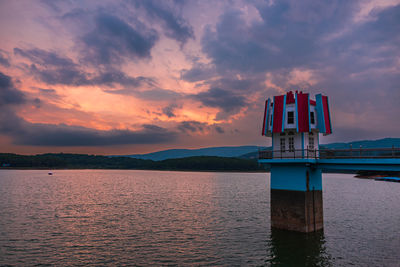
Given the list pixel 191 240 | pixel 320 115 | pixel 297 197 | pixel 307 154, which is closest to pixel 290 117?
pixel 320 115

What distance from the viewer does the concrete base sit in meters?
32.4

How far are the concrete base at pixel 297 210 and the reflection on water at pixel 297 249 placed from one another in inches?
32.9

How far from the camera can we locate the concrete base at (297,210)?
32.4 meters

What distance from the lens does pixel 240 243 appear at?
108 feet

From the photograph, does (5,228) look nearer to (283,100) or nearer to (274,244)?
(274,244)

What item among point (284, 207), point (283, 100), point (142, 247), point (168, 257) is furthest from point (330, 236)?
point (142, 247)

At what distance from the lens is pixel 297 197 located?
3288 centimetres

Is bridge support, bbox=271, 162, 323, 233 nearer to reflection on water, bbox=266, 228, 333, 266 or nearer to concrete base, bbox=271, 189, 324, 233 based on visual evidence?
concrete base, bbox=271, 189, 324, 233

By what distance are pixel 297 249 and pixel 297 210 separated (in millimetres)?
4691

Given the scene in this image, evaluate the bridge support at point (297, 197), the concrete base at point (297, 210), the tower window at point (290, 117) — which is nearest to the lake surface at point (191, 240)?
the concrete base at point (297, 210)

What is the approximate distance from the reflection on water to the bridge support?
2.76 feet

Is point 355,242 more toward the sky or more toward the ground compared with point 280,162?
more toward the ground

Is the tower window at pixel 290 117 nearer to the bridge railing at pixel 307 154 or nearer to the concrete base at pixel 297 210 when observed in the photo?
the bridge railing at pixel 307 154

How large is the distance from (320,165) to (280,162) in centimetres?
485
